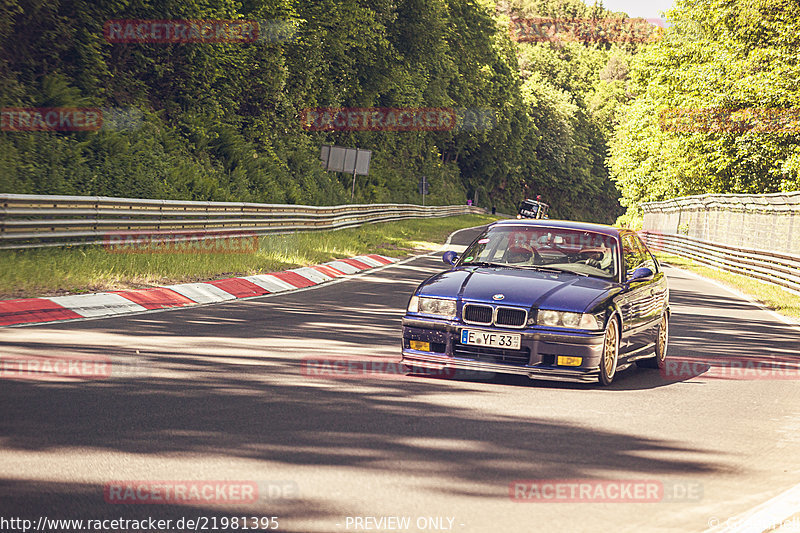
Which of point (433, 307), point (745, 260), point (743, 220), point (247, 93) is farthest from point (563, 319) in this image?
point (247, 93)

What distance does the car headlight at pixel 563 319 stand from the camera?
778 cm

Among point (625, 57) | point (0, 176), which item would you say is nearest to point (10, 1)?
point (0, 176)

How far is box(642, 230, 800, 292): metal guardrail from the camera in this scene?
888 inches

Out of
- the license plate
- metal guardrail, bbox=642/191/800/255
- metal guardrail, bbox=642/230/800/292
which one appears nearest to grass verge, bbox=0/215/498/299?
the license plate

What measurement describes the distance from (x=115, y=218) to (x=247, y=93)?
22.6m

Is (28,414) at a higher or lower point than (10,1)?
lower

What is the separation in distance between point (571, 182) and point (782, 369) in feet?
353

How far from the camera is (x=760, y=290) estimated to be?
22.4 meters

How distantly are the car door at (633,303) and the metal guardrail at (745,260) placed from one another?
542 inches

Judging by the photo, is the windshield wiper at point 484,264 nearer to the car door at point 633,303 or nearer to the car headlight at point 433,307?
the car headlight at point 433,307

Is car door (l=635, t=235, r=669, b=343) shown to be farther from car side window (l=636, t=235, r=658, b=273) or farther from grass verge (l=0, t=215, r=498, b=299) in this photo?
grass verge (l=0, t=215, r=498, b=299)

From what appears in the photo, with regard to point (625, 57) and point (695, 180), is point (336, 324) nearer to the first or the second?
point (695, 180)

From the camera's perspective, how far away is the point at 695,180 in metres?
45.7

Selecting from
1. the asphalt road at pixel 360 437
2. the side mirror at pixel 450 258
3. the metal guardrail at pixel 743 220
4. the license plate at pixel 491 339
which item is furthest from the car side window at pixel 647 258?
the metal guardrail at pixel 743 220
